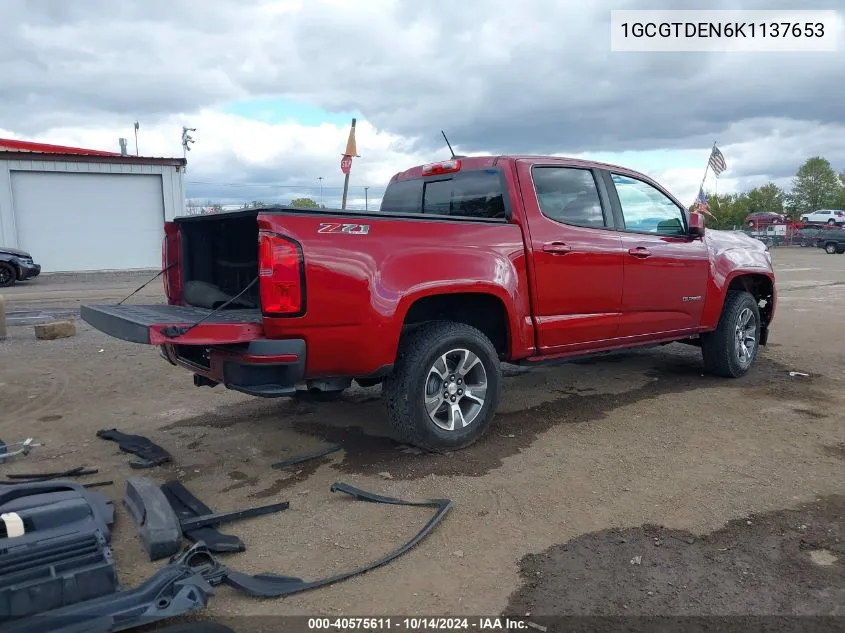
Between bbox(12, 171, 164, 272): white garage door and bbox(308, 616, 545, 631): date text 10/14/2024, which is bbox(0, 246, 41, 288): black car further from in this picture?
bbox(308, 616, 545, 631): date text 10/14/2024

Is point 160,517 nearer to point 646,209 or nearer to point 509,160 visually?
point 509,160

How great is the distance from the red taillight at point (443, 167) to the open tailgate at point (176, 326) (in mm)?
1904

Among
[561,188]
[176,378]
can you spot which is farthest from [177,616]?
[176,378]

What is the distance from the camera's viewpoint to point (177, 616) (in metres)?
2.68

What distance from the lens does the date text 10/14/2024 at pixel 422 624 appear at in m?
2.61


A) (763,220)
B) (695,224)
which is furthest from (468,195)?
(763,220)

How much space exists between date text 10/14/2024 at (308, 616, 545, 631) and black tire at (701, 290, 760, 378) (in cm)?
449

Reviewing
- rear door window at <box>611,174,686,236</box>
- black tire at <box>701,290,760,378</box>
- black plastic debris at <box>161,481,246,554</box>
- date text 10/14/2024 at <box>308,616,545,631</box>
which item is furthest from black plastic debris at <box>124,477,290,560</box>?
black tire at <box>701,290,760,378</box>

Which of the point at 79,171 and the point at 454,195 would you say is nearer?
the point at 454,195

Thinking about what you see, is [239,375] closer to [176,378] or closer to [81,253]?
[176,378]

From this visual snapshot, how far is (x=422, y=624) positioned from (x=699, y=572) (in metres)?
1.24

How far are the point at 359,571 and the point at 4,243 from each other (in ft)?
69.2

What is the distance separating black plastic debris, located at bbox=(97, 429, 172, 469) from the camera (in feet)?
14.1

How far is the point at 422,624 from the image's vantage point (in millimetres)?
2637
